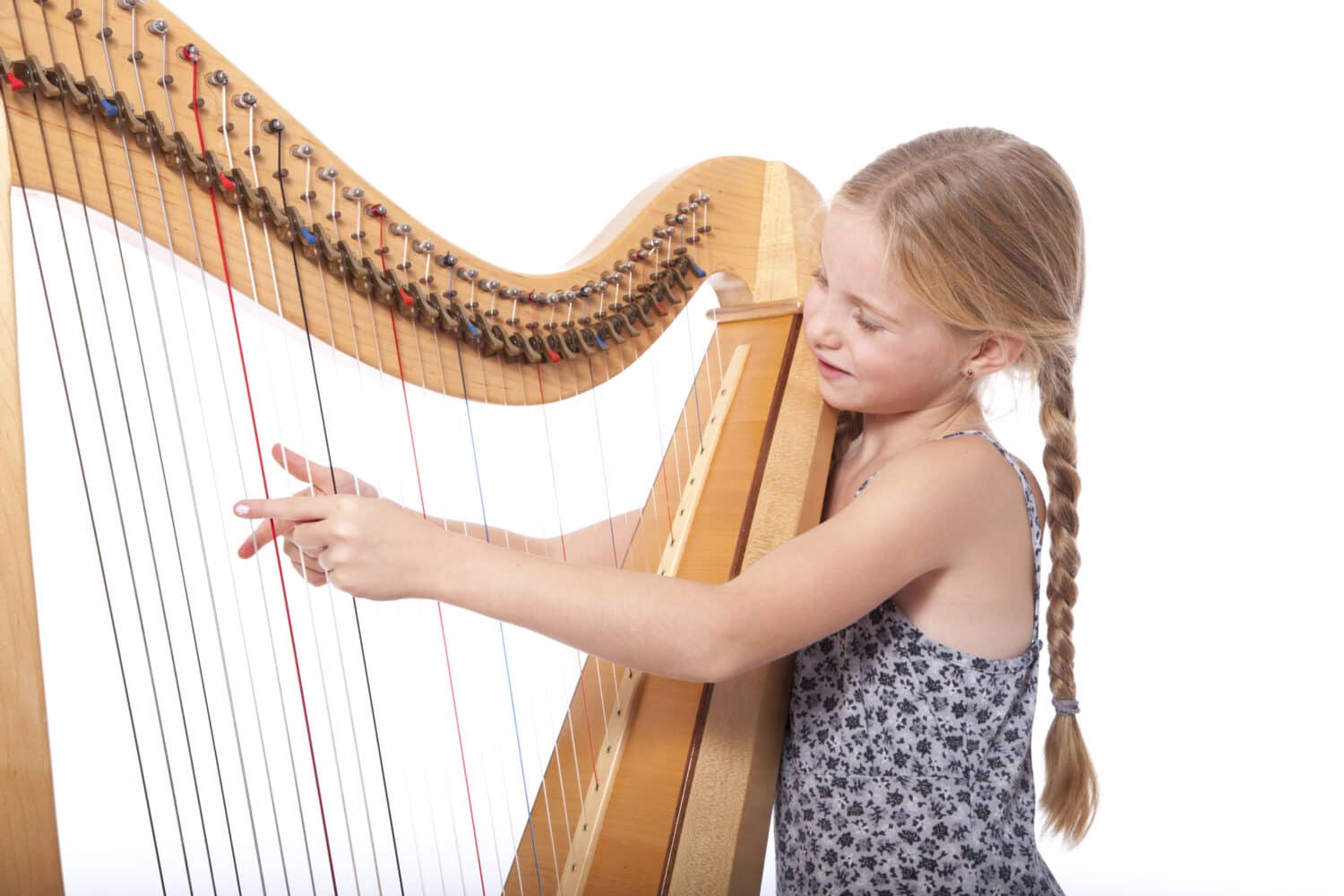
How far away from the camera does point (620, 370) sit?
183cm

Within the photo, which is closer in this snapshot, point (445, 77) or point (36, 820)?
point (36, 820)

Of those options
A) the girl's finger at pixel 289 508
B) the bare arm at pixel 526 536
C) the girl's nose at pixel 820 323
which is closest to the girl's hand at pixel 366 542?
the girl's finger at pixel 289 508

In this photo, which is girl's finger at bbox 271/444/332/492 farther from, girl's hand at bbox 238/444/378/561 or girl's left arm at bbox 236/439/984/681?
girl's left arm at bbox 236/439/984/681

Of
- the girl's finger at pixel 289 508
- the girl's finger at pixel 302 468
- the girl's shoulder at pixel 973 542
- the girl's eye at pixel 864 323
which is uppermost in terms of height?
the girl's eye at pixel 864 323

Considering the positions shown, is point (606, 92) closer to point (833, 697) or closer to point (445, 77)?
point (445, 77)

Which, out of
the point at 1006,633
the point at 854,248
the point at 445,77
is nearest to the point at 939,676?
the point at 1006,633

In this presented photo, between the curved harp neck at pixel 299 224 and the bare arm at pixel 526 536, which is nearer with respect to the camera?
the curved harp neck at pixel 299 224

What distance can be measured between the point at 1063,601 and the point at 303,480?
1.13m

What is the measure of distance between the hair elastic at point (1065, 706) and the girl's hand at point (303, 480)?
1099 mm

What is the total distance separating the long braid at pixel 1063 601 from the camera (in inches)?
67.0

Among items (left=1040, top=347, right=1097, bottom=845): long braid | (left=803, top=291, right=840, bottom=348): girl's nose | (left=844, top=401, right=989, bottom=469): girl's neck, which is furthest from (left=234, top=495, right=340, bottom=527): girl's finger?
(left=1040, top=347, right=1097, bottom=845): long braid

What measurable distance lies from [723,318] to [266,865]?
1.95m

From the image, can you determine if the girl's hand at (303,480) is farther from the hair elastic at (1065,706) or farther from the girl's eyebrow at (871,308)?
the hair elastic at (1065,706)

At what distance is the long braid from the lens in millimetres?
1701
